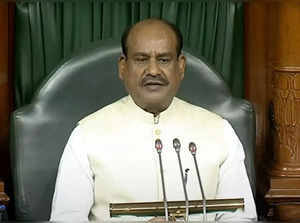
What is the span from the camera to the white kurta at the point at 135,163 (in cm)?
260

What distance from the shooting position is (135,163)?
2.65m

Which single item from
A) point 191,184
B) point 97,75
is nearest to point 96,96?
point 97,75

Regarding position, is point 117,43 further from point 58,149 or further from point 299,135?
point 299,135

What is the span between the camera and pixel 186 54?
288 centimetres

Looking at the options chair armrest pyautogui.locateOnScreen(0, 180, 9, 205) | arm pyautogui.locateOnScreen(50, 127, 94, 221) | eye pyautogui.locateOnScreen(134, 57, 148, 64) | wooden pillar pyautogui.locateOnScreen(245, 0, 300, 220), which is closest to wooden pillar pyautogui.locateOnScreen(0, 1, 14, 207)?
chair armrest pyautogui.locateOnScreen(0, 180, 9, 205)

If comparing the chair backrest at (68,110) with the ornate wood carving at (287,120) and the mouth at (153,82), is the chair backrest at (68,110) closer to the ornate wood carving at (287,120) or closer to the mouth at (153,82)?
the ornate wood carving at (287,120)

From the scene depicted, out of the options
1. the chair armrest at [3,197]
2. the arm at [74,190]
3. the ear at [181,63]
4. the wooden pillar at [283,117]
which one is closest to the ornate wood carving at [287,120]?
the wooden pillar at [283,117]

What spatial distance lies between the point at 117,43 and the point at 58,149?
1.22 ft

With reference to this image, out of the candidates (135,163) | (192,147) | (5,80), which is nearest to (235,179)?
(192,147)

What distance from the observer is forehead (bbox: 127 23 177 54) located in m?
2.55

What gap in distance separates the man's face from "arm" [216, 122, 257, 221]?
0.81 feet

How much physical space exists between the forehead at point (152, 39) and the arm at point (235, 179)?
0.34m

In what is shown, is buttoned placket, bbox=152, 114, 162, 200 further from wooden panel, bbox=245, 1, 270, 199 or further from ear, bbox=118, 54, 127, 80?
wooden panel, bbox=245, 1, 270, 199

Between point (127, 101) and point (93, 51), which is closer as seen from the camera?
point (127, 101)
